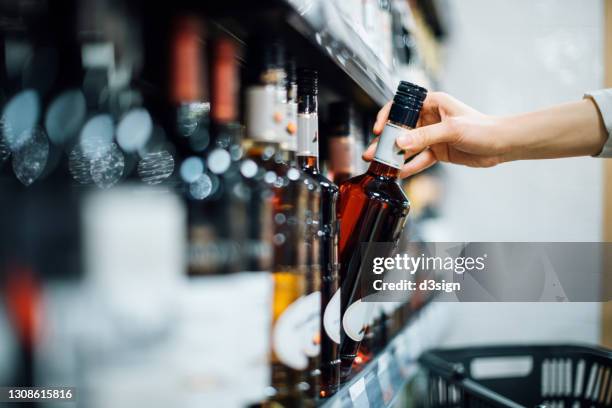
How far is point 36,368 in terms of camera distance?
0.53 metres

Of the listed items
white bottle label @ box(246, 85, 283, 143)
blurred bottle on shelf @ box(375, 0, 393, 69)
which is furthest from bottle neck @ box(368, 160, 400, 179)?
blurred bottle on shelf @ box(375, 0, 393, 69)

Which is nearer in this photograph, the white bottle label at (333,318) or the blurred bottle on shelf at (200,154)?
the blurred bottle on shelf at (200,154)

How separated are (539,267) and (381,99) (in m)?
0.60

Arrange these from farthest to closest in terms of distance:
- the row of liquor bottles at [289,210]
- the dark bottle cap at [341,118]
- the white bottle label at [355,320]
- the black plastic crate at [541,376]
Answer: the black plastic crate at [541,376]
the dark bottle cap at [341,118]
the white bottle label at [355,320]
the row of liquor bottles at [289,210]

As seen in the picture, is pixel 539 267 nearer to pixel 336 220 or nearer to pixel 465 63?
pixel 336 220

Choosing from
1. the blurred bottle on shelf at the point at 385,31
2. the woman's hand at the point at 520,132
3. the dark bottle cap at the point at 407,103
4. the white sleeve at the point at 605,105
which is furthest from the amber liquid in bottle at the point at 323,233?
the white sleeve at the point at 605,105

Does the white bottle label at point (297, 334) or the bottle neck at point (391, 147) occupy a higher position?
the bottle neck at point (391, 147)

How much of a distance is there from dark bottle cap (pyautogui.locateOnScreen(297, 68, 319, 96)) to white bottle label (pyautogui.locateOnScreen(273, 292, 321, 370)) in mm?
257

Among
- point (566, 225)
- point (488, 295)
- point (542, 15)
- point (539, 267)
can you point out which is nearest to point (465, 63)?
point (542, 15)

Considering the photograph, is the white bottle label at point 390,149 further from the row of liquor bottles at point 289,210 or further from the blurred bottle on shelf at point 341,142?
the blurred bottle on shelf at point 341,142

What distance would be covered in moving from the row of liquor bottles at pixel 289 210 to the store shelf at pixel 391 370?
0.08 feet

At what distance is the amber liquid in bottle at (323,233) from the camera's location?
70cm

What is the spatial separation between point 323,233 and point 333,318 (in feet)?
0.37

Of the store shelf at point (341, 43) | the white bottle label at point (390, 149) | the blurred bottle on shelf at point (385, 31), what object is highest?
the blurred bottle on shelf at point (385, 31)
